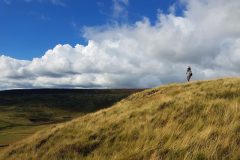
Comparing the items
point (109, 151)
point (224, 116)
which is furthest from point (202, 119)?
point (109, 151)

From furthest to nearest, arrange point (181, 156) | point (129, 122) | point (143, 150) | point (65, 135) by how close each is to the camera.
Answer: point (65, 135) → point (129, 122) → point (143, 150) → point (181, 156)

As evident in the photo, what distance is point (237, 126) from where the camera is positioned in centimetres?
1340

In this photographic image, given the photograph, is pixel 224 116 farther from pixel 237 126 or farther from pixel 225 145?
pixel 225 145

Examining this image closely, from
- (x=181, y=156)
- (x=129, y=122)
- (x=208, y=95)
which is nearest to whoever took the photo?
(x=181, y=156)

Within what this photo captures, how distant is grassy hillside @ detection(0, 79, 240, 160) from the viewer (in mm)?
11641

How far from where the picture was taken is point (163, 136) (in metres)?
14.3

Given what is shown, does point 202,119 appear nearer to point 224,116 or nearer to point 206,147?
point 224,116

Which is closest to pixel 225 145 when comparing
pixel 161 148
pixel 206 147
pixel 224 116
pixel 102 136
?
pixel 206 147

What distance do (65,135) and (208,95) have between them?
908 centimetres

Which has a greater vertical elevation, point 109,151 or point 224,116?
point 224,116

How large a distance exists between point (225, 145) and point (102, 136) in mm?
8302

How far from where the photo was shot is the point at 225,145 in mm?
11312

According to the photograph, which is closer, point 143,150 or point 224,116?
point 143,150

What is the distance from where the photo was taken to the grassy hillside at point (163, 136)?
1164 cm
